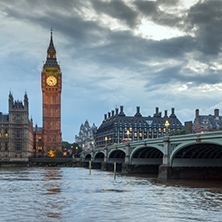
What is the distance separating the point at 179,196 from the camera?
130ft

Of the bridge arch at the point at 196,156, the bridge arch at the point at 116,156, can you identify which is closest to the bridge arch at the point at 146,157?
the bridge arch at the point at 196,156

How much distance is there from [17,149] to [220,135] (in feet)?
396

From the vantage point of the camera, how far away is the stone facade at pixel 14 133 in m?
155

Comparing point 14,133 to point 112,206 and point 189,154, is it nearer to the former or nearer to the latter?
point 189,154

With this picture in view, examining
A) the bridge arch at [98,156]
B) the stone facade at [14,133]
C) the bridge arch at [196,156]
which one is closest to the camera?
the bridge arch at [196,156]

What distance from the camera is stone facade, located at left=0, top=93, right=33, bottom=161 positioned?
15538 centimetres

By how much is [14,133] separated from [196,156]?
107m

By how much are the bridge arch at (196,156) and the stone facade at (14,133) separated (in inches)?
4073

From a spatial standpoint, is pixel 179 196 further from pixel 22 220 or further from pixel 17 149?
pixel 17 149

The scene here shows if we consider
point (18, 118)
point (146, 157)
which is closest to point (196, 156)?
point (146, 157)

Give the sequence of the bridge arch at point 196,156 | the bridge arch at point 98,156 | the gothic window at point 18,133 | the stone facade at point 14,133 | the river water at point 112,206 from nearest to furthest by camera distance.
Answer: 1. the river water at point 112,206
2. the bridge arch at point 196,156
3. the bridge arch at point 98,156
4. the stone facade at point 14,133
5. the gothic window at point 18,133

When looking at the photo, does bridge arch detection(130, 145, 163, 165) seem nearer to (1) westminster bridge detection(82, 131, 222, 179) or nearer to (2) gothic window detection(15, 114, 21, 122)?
(1) westminster bridge detection(82, 131, 222, 179)

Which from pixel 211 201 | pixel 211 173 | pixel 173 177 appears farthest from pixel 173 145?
pixel 211 201

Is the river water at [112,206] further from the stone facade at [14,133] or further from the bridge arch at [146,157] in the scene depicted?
the stone facade at [14,133]
